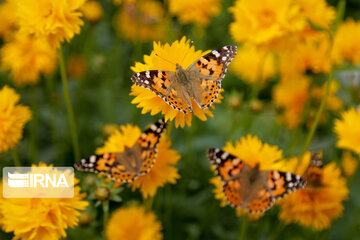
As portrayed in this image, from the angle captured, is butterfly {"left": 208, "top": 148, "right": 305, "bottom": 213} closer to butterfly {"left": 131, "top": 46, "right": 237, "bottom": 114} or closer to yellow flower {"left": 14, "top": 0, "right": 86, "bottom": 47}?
butterfly {"left": 131, "top": 46, "right": 237, "bottom": 114}

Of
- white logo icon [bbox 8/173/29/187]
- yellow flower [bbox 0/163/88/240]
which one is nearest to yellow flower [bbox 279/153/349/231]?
yellow flower [bbox 0/163/88/240]

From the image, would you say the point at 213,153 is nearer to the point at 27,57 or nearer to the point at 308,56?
the point at 308,56

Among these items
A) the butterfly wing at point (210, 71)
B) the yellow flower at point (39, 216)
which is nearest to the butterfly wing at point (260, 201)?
the butterfly wing at point (210, 71)

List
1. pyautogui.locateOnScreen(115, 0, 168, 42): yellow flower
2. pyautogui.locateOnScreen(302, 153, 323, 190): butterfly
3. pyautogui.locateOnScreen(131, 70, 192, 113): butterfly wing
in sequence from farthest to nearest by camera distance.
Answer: pyautogui.locateOnScreen(115, 0, 168, 42): yellow flower
pyautogui.locateOnScreen(302, 153, 323, 190): butterfly
pyautogui.locateOnScreen(131, 70, 192, 113): butterfly wing

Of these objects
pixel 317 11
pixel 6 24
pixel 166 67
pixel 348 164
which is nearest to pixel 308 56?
pixel 317 11

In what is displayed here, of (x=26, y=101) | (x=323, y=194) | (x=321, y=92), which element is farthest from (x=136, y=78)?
(x=26, y=101)

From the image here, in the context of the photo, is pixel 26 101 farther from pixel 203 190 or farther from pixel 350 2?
pixel 350 2

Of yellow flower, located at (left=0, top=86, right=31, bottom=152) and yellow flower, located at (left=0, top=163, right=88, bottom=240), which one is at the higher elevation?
yellow flower, located at (left=0, top=86, right=31, bottom=152)
